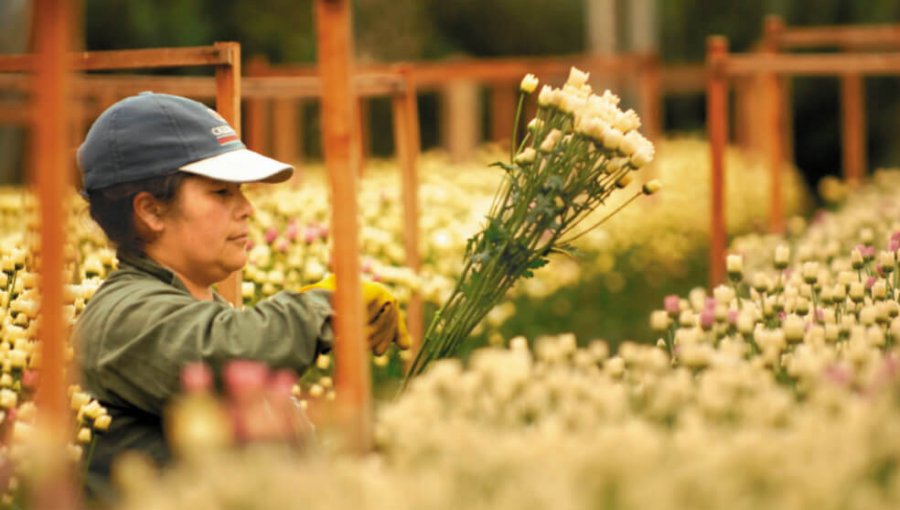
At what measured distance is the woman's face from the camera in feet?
9.96

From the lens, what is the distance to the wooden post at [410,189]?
513cm

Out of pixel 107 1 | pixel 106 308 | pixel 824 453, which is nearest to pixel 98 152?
pixel 106 308

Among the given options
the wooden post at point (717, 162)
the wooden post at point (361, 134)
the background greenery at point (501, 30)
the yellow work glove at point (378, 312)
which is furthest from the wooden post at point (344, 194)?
the background greenery at point (501, 30)

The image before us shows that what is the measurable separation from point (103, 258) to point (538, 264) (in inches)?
58.0

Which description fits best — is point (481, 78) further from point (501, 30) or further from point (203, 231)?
point (501, 30)

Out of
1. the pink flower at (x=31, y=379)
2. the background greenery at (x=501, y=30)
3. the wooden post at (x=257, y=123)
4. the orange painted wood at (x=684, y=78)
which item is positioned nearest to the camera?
the pink flower at (x=31, y=379)

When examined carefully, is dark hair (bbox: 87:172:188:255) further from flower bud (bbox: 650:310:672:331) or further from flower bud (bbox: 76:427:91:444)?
flower bud (bbox: 650:310:672:331)

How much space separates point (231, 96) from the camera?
3.69m

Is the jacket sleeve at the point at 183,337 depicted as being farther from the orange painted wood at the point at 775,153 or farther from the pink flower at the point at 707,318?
the orange painted wood at the point at 775,153

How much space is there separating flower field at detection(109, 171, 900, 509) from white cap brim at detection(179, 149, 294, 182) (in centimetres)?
68

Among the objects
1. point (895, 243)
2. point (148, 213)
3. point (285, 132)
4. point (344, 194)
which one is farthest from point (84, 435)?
point (285, 132)

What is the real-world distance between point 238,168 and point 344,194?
0.79 m

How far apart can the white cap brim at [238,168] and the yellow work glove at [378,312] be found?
246 millimetres

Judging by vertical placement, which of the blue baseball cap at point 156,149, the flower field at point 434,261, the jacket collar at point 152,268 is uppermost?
the blue baseball cap at point 156,149
